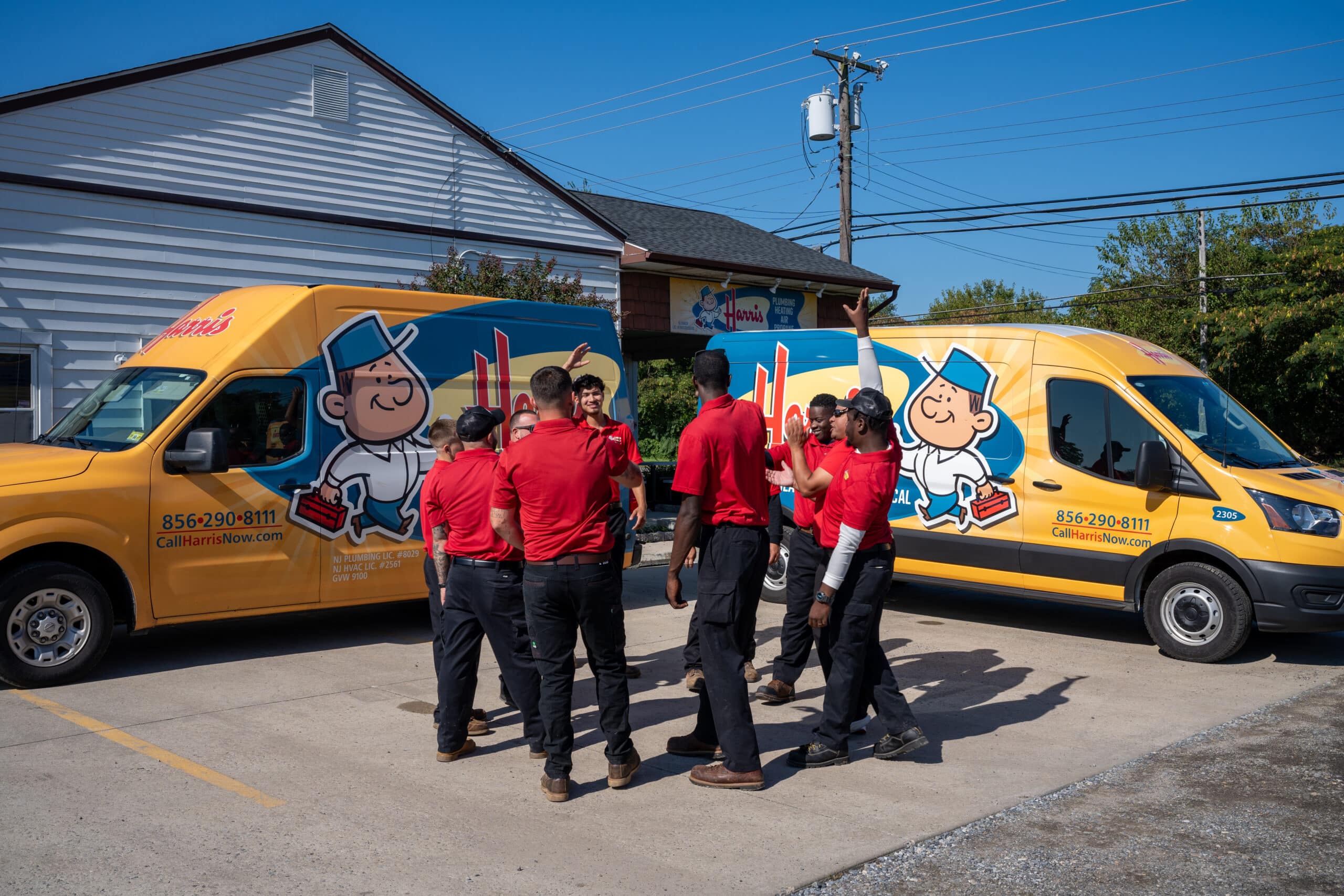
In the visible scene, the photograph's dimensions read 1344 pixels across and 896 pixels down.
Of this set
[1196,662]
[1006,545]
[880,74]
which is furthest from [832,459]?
[880,74]

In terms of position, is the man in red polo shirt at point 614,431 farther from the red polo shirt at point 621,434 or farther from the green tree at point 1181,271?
the green tree at point 1181,271

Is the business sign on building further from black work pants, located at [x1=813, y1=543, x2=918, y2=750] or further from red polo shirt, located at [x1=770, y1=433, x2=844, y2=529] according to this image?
black work pants, located at [x1=813, y1=543, x2=918, y2=750]

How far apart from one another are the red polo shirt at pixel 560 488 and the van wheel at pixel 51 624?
12.0 feet

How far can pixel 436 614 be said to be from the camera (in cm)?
645

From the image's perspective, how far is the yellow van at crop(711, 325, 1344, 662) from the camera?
7.98 meters

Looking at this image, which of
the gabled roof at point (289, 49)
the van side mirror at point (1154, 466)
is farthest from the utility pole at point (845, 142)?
the van side mirror at point (1154, 466)

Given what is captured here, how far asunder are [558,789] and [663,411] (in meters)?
21.6

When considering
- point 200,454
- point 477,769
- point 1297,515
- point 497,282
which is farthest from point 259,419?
point 1297,515

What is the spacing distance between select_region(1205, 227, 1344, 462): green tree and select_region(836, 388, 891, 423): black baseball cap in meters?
25.1

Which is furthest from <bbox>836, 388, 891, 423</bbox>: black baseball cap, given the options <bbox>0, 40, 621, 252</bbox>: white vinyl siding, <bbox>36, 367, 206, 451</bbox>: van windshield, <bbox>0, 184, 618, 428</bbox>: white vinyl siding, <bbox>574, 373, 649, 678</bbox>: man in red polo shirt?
<bbox>0, 40, 621, 252</bbox>: white vinyl siding

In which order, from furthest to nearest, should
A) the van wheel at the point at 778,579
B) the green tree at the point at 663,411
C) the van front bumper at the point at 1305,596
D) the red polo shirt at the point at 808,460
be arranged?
the green tree at the point at 663,411 → the van wheel at the point at 778,579 → the van front bumper at the point at 1305,596 → the red polo shirt at the point at 808,460

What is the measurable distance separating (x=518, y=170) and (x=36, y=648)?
33.9 ft

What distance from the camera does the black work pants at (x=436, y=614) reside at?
19.4 ft

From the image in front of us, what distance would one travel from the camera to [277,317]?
8.09 meters
